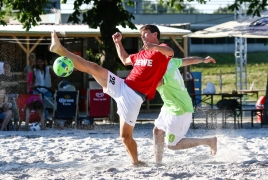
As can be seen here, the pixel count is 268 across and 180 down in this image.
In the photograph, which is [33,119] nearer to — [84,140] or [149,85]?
[84,140]

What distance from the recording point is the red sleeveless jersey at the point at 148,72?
7.82 metres

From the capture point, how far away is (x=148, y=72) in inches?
308

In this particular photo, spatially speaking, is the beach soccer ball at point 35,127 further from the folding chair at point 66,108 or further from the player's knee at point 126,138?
the player's knee at point 126,138

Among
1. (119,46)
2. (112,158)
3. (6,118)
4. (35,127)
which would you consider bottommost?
(35,127)

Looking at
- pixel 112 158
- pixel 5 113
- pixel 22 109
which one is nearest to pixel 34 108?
Result: pixel 22 109

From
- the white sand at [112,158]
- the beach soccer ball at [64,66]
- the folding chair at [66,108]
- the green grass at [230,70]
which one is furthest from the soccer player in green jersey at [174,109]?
the green grass at [230,70]

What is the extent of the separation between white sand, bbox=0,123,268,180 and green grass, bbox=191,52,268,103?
16.4 metres

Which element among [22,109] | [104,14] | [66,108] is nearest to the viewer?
[22,109]

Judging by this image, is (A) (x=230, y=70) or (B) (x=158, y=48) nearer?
(B) (x=158, y=48)

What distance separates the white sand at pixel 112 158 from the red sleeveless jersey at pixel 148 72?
36.2 inches

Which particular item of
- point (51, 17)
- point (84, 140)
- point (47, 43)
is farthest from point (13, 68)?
point (84, 140)

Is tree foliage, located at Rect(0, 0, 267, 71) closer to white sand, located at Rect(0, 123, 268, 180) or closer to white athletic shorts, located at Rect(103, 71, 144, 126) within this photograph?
white sand, located at Rect(0, 123, 268, 180)

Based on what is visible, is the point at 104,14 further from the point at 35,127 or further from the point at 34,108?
the point at 35,127

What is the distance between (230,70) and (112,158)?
106ft
